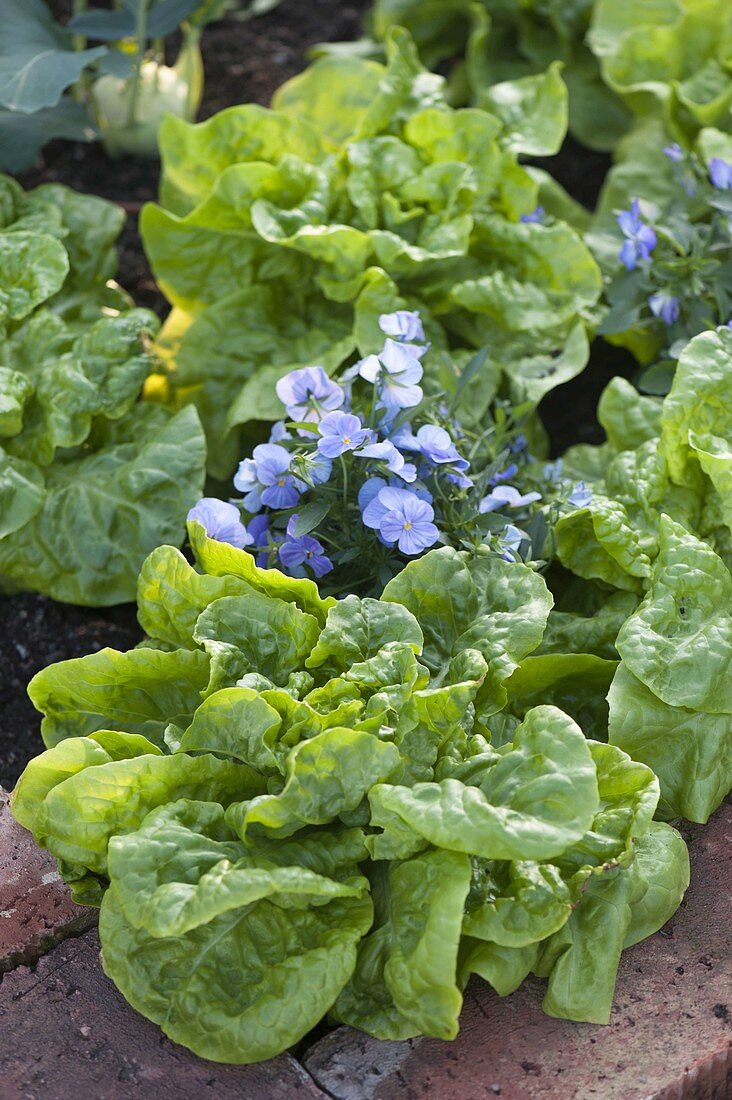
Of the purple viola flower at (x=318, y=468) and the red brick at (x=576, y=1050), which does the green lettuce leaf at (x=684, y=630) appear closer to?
the red brick at (x=576, y=1050)

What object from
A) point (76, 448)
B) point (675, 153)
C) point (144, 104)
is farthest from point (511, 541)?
point (144, 104)

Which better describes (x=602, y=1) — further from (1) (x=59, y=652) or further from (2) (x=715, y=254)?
(1) (x=59, y=652)

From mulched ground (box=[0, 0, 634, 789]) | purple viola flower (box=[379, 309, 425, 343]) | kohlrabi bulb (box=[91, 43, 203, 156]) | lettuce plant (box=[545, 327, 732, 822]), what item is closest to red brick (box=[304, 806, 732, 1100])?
lettuce plant (box=[545, 327, 732, 822])

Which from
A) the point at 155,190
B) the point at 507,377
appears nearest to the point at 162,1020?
the point at 507,377

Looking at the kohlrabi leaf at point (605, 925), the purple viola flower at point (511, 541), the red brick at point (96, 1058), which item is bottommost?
the red brick at point (96, 1058)

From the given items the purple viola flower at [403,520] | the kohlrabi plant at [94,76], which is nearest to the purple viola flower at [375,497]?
the purple viola flower at [403,520]

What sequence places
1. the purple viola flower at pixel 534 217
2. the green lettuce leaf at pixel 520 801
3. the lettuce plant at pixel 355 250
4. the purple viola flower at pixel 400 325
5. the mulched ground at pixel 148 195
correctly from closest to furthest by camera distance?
the green lettuce leaf at pixel 520 801
the purple viola flower at pixel 400 325
the mulched ground at pixel 148 195
the lettuce plant at pixel 355 250
the purple viola flower at pixel 534 217
